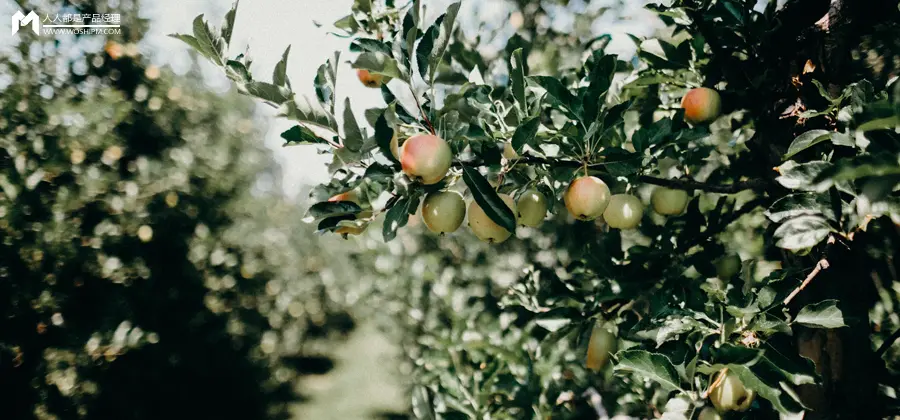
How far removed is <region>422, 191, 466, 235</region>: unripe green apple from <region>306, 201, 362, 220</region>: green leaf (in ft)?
0.52

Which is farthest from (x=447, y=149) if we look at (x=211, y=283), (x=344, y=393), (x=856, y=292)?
(x=344, y=393)

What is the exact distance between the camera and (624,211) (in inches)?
49.5

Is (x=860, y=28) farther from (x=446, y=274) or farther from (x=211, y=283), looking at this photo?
(x=211, y=283)

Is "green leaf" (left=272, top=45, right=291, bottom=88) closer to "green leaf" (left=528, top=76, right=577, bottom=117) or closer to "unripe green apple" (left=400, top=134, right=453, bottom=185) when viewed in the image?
"unripe green apple" (left=400, top=134, right=453, bottom=185)

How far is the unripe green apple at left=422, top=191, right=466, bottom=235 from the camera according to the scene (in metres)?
1.00

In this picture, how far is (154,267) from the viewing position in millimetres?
3705

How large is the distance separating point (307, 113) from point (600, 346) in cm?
107

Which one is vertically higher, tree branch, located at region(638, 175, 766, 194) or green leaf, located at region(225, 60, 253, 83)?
green leaf, located at region(225, 60, 253, 83)

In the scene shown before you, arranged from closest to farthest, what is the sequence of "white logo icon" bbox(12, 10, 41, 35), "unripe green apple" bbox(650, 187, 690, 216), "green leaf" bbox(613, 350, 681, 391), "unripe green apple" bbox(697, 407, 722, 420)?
"green leaf" bbox(613, 350, 681, 391)
"unripe green apple" bbox(697, 407, 722, 420)
"unripe green apple" bbox(650, 187, 690, 216)
"white logo icon" bbox(12, 10, 41, 35)

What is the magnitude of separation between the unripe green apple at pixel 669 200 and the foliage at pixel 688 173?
0.05 m

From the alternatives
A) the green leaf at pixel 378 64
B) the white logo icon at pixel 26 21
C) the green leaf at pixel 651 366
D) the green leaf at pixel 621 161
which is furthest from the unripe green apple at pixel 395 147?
the white logo icon at pixel 26 21

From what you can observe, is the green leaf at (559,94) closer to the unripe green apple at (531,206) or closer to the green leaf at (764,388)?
the unripe green apple at (531,206)

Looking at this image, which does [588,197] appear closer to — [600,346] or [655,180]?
[655,180]

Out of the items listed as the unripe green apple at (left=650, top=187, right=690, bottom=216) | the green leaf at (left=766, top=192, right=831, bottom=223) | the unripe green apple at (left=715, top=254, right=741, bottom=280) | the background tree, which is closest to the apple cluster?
the unripe green apple at (left=650, top=187, right=690, bottom=216)
